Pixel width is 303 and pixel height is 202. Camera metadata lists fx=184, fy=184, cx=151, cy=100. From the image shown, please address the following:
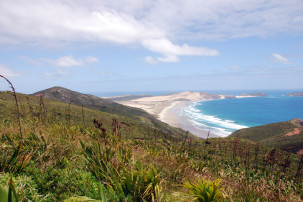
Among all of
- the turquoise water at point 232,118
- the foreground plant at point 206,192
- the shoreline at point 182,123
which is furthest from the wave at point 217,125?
the foreground plant at point 206,192

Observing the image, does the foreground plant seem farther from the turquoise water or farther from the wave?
the turquoise water

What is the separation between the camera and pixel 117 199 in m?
2.89

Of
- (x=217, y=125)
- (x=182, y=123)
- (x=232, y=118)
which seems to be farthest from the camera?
Answer: (x=232, y=118)

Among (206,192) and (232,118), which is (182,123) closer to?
(232,118)

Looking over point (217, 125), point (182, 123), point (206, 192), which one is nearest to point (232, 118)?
point (217, 125)

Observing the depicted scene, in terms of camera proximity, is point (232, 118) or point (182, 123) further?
point (232, 118)

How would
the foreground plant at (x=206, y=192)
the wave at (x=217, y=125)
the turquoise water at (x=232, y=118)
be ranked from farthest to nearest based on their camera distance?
1. the turquoise water at (x=232, y=118)
2. the wave at (x=217, y=125)
3. the foreground plant at (x=206, y=192)

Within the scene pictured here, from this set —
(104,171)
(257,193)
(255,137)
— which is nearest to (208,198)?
(257,193)

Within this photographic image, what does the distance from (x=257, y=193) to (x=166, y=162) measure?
234 cm

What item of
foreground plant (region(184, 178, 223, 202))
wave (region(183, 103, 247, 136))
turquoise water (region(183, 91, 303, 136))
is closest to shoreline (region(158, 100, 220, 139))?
turquoise water (region(183, 91, 303, 136))

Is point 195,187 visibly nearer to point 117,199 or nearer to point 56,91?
point 117,199

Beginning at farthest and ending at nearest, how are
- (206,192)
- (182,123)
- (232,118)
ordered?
(232,118) < (182,123) < (206,192)

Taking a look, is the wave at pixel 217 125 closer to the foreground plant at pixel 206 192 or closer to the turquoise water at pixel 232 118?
the turquoise water at pixel 232 118

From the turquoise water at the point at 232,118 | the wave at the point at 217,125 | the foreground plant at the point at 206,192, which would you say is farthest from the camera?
the turquoise water at the point at 232,118
